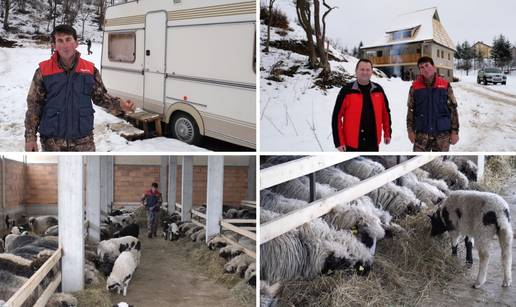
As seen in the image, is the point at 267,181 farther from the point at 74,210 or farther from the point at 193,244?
the point at 193,244

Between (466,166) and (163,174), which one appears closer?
(466,166)

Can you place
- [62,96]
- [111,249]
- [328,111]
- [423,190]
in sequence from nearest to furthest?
[62,96], [328,111], [423,190], [111,249]

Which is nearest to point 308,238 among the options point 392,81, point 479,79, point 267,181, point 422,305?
point 267,181

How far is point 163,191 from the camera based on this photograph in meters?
8.23

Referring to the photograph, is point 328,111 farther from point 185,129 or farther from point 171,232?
point 171,232

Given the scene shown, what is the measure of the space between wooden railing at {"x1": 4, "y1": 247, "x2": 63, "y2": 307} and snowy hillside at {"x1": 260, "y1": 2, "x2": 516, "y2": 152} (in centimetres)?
168

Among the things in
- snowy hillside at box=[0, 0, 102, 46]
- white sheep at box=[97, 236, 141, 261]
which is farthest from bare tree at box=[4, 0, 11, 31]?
white sheep at box=[97, 236, 141, 261]

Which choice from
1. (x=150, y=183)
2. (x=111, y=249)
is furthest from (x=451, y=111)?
(x=150, y=183)

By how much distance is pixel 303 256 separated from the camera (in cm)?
321

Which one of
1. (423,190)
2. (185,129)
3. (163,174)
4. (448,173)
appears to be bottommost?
(163,174)

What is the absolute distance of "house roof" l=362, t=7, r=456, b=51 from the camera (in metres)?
3.05

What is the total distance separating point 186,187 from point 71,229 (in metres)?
2.78

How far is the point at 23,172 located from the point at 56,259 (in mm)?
3596

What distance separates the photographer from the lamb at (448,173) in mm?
3627
